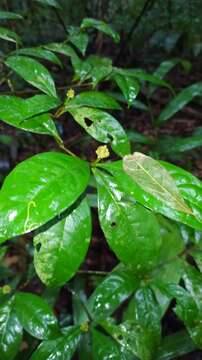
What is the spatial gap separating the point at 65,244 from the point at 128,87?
447mm

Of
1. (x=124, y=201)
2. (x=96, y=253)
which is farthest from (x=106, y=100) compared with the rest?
(x=96, y=253)

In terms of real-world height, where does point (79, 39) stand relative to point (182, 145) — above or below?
above

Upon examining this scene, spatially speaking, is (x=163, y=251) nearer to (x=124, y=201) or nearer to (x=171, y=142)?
(x=171, y=142)

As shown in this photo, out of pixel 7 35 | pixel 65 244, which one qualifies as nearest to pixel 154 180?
pixel 65 244

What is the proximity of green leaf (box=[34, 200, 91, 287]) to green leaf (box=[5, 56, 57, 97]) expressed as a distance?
29 centimetres

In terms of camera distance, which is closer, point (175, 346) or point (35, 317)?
point (35, 317)

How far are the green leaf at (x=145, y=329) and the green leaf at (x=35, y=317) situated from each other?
0.57ft

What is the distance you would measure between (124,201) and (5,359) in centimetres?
43

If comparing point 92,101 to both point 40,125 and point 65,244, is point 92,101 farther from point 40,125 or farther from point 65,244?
point 65,244

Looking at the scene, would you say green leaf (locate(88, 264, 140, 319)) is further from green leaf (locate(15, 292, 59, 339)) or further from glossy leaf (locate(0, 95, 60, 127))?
glossy leaf (locate(0, 95, 60, 127))

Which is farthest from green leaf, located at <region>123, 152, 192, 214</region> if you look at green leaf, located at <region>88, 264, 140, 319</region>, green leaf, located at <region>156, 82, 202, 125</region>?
green leaf, located at <region>156, 82, 202, 125</region>

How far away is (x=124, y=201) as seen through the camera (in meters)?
0.58

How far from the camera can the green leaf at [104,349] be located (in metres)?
0.77

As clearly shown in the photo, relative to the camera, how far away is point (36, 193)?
49 centimetres
